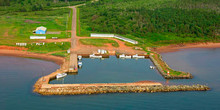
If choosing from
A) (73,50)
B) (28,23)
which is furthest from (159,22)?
(28,23)

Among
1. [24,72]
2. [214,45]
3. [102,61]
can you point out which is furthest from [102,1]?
[24,72]

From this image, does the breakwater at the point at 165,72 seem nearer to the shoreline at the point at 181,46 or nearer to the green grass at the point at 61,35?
the shoreline at the point at 181,46

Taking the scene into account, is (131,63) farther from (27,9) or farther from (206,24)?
(27,9)

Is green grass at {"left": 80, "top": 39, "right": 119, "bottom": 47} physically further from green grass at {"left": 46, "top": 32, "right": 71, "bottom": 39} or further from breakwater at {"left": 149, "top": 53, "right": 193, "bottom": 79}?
breakwater at {"left": 149, "top": 53, "right": 193, "bottom": 79}

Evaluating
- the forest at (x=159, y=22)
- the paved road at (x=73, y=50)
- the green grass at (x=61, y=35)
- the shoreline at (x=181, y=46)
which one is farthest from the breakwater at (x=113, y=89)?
the green grass at (x=61, y=35)

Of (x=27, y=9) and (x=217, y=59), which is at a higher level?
(x=27, y=9)
